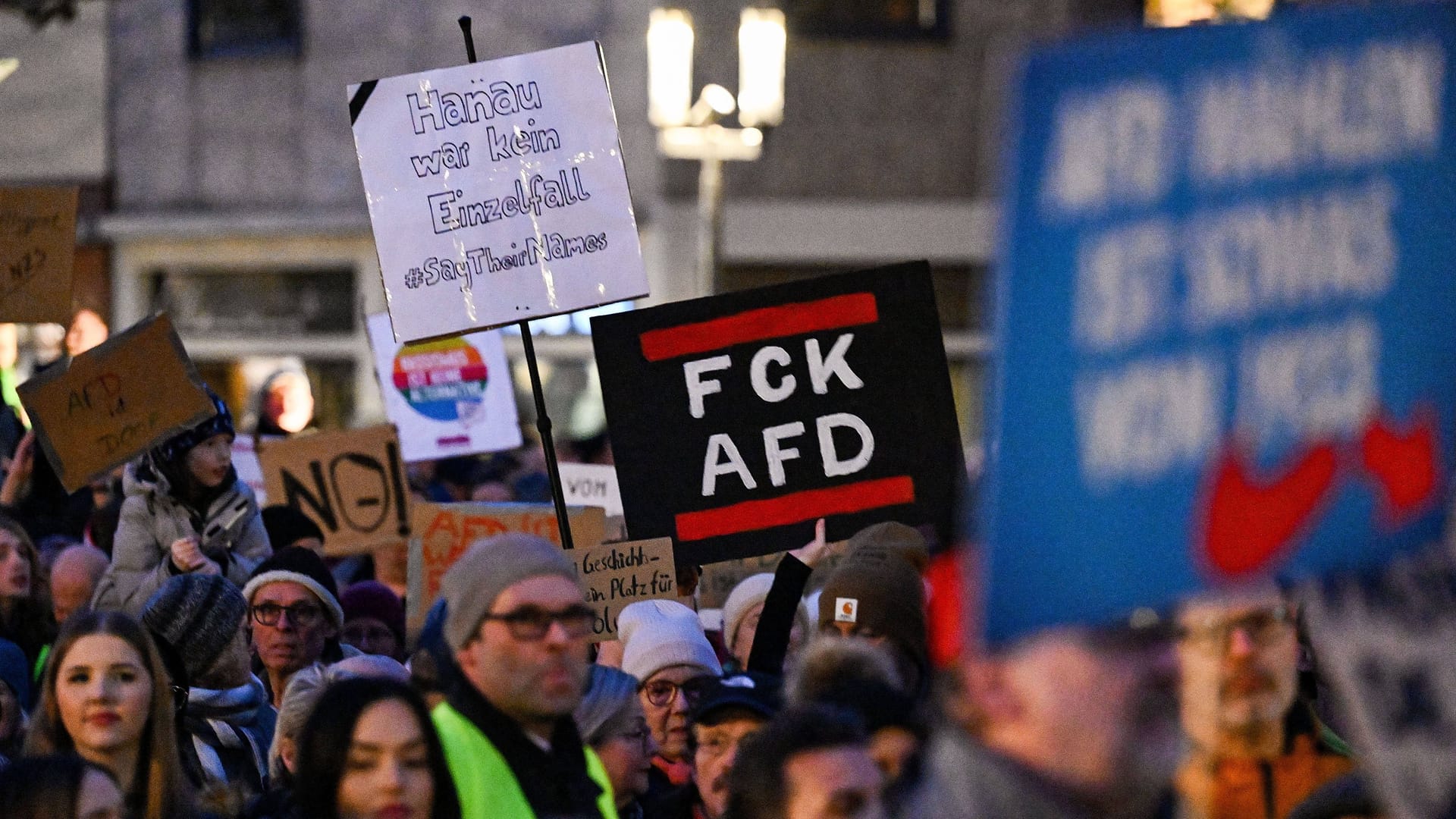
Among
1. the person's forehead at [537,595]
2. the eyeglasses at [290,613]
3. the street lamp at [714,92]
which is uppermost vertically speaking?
the street lamp at [714,92]

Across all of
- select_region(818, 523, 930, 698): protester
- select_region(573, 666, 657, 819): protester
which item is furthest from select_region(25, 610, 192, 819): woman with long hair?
select_region(818, 523, 930, 698): protester

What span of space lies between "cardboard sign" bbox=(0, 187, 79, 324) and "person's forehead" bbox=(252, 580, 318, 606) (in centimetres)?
185

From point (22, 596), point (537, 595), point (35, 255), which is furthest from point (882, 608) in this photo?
point (35, 255)

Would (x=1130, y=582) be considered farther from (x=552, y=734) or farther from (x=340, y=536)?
(x=340, y=536)

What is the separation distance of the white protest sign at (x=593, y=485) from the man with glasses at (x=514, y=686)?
5265mm

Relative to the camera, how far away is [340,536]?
322 inches

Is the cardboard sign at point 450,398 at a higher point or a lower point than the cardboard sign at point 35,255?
lower

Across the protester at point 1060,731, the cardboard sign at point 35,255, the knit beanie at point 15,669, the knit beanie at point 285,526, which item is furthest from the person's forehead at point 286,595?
the protester at point 1060,731

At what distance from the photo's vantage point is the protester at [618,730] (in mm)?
4270

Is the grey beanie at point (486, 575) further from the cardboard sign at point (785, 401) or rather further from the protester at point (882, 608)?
the cardboard sign at point (785, 401)

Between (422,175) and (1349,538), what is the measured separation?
11.9ft

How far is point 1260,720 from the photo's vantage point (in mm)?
3752

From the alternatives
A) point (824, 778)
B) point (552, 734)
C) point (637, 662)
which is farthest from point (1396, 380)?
point (637, 662)

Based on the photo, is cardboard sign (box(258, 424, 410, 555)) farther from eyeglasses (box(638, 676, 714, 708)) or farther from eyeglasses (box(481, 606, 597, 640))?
eyeglasses (box(481, 606, 597, 640))
